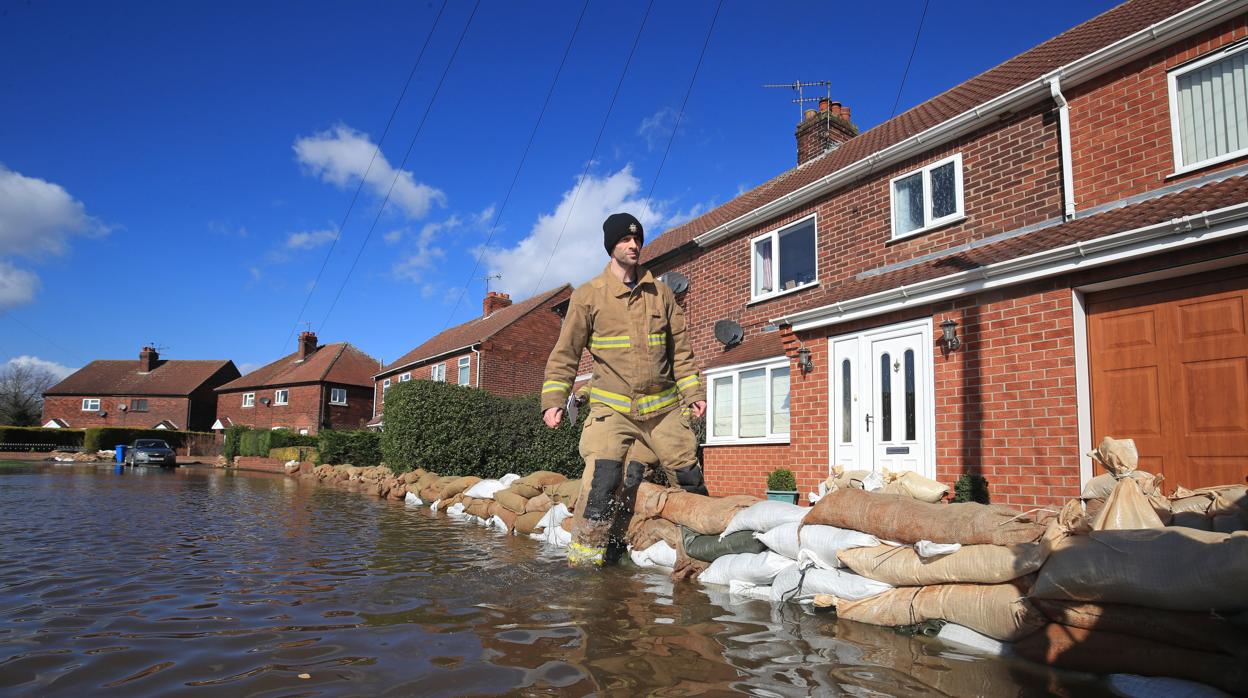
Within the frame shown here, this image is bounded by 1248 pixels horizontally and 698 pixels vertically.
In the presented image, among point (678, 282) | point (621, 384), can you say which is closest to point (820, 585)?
point (621, 384)

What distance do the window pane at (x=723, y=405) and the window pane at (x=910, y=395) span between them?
454cm

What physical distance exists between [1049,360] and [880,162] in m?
4.88

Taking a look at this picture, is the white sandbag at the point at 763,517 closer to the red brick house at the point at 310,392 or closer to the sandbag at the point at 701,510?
the sandbag at the point at 701,510

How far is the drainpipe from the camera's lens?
25.9 ft

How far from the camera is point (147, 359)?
52.0m

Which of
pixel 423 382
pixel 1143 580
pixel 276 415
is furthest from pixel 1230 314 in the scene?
pixel 276 415

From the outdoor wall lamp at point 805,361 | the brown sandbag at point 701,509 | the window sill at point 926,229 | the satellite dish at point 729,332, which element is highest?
the window sill at point 926,229

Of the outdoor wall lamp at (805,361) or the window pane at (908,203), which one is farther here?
the window pane at (908,203)

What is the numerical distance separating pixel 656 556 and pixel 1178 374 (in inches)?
175

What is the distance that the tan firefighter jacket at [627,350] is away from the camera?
15.3 feet

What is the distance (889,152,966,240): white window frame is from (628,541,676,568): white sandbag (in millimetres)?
Result: 6631

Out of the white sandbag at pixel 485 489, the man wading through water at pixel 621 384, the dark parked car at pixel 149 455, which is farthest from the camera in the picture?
the dark parked car at pixel 149 455

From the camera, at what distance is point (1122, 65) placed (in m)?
7.64

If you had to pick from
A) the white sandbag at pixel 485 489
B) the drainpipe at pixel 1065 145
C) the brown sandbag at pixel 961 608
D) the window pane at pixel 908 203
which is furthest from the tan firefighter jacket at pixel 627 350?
the window pane at pixel 908 203
